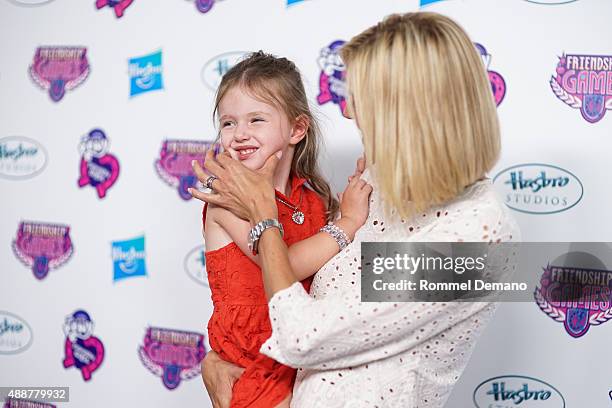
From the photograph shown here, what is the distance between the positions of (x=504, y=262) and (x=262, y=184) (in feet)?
1.58

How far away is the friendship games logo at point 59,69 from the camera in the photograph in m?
2.29

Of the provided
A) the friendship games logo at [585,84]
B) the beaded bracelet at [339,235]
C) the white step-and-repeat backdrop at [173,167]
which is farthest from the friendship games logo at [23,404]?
the friendship games logo at [585,84]

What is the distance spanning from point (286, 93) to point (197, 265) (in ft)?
2.90

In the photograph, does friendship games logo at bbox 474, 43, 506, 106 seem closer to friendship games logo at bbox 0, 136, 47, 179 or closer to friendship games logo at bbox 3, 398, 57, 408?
friendship games logo at bbox 0, 136, 47, 179

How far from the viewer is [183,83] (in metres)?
2.15

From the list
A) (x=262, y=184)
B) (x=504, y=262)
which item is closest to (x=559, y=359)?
(x=504, y=262)

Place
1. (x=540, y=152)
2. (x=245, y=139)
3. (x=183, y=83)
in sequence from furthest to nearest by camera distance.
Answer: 1. (x=183, y=83)
2. (x=540, y=152)
3. (x=245, y=139)

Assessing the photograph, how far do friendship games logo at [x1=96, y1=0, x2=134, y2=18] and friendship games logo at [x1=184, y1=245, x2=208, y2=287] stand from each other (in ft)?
2.72

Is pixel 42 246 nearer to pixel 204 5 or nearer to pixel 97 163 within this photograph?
pixel 97 163

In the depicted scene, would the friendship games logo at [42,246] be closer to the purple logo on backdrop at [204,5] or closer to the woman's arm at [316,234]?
the purple logo on backdrop at [204,5]

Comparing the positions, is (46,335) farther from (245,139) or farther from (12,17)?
(245,139)

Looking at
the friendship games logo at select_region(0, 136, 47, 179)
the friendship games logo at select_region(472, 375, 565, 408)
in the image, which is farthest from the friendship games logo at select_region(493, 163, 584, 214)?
the friendship games logo at select_region(0, 136, 47, 179)

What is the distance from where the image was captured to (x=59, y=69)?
230 centimetres

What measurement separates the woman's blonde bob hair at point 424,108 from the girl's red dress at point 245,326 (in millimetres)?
396
